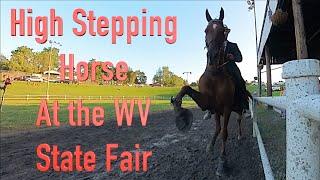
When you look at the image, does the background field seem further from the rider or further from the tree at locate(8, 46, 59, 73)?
the tree at locate(8, 46, 59, 73)

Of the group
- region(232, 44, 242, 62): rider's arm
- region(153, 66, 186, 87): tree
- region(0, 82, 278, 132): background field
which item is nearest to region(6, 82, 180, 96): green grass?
region(0, 82, 278, 132): background field

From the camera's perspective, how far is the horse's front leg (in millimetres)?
4777

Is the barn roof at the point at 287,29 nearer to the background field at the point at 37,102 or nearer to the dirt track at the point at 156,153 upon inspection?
the dirt track at the point at 156,153

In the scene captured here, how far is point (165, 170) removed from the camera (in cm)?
528

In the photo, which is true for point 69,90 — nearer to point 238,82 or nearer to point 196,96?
point 238,82

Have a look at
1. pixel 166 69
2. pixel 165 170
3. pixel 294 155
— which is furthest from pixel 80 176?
pixel 166 69

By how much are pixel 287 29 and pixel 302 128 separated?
8.53 metres

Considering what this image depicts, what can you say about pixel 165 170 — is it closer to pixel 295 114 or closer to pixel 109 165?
pixel 109 165

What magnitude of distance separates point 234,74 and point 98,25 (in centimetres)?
394

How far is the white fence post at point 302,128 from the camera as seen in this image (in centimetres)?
119

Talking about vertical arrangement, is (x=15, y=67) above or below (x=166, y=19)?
above

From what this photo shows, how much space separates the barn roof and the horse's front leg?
9.16 ft

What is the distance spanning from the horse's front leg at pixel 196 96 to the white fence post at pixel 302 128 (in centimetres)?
346

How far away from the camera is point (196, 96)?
15.9 feet
